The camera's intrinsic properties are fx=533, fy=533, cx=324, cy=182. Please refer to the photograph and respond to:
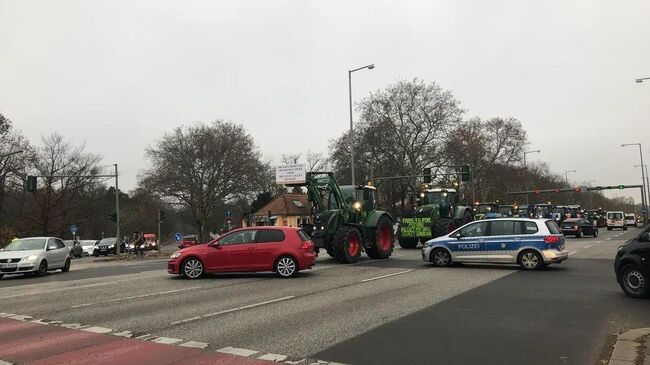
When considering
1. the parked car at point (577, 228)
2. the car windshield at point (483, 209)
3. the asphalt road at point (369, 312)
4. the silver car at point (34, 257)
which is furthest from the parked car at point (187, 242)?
the parked car at point (577, 228)

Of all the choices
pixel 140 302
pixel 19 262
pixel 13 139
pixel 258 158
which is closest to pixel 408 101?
pixel 258 158

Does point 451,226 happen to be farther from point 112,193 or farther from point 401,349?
point 112,193

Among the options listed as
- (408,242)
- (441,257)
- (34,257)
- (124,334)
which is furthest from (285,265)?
(408,242)

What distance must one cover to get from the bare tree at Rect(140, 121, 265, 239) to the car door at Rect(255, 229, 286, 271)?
161 ft

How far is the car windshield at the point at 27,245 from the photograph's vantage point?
19172mm

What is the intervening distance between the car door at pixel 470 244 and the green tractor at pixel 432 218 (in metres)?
8.28

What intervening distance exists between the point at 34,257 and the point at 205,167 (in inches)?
1780

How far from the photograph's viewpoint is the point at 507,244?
15977 millimetres

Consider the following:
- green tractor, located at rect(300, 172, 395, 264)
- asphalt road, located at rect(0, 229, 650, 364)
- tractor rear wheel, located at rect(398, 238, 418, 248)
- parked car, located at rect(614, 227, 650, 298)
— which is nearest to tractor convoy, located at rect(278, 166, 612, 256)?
green tractor, located at rect(300, 172, 395, 264)

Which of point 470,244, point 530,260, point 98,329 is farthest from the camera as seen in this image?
point 470,244

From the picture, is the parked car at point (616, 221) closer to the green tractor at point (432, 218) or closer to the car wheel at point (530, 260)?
the green tractor at point (432, 218)

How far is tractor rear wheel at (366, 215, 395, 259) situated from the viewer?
20438 mm

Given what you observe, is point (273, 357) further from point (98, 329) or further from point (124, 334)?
point (98, 329)

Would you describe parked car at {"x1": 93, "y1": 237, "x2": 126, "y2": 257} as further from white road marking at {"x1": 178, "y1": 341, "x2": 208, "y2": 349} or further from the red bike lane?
white road marking at {"x1": 178, "y1": 341, "x2": 208, "y2": 349}
